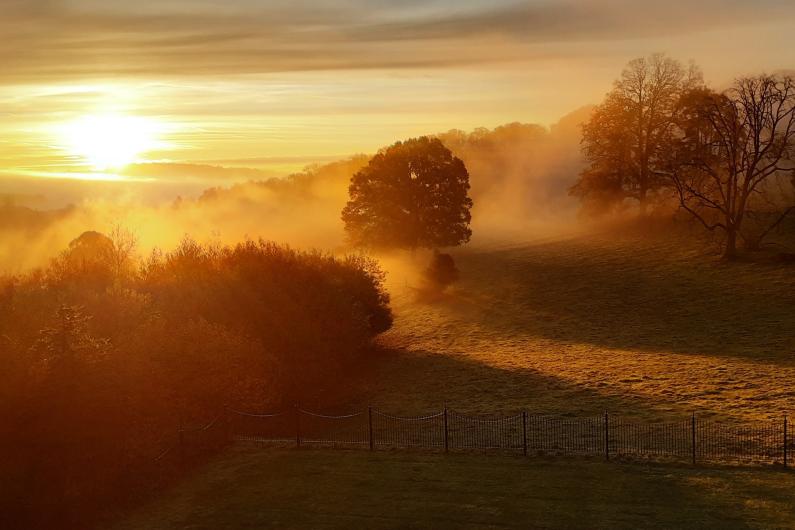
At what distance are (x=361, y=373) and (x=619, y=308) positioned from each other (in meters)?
23.7

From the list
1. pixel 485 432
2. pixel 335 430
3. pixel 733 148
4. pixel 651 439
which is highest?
pixel 733 148

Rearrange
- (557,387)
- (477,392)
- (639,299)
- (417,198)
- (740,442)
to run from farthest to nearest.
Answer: (417,198), (639,299), (477,392), (557,387), (740,442)

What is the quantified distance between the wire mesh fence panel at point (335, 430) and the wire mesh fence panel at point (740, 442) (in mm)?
14481

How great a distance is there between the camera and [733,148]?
6788 cm

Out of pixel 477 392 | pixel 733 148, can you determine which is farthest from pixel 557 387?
pixel 733 148

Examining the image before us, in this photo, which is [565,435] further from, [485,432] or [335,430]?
[335,430]

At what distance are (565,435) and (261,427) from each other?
51.1 ft

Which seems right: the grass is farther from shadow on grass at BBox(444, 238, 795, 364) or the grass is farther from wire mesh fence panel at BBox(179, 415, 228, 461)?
shadow on grass at BBox(444, 238, 795, 364)

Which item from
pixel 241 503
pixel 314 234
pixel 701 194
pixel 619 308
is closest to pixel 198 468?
pixel 241 503

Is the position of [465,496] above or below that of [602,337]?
below

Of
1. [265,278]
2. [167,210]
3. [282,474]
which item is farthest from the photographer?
[167,210]

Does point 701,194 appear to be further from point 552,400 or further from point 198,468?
point 198,468

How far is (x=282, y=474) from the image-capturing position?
29.7 m

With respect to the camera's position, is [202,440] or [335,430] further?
[335,430]
